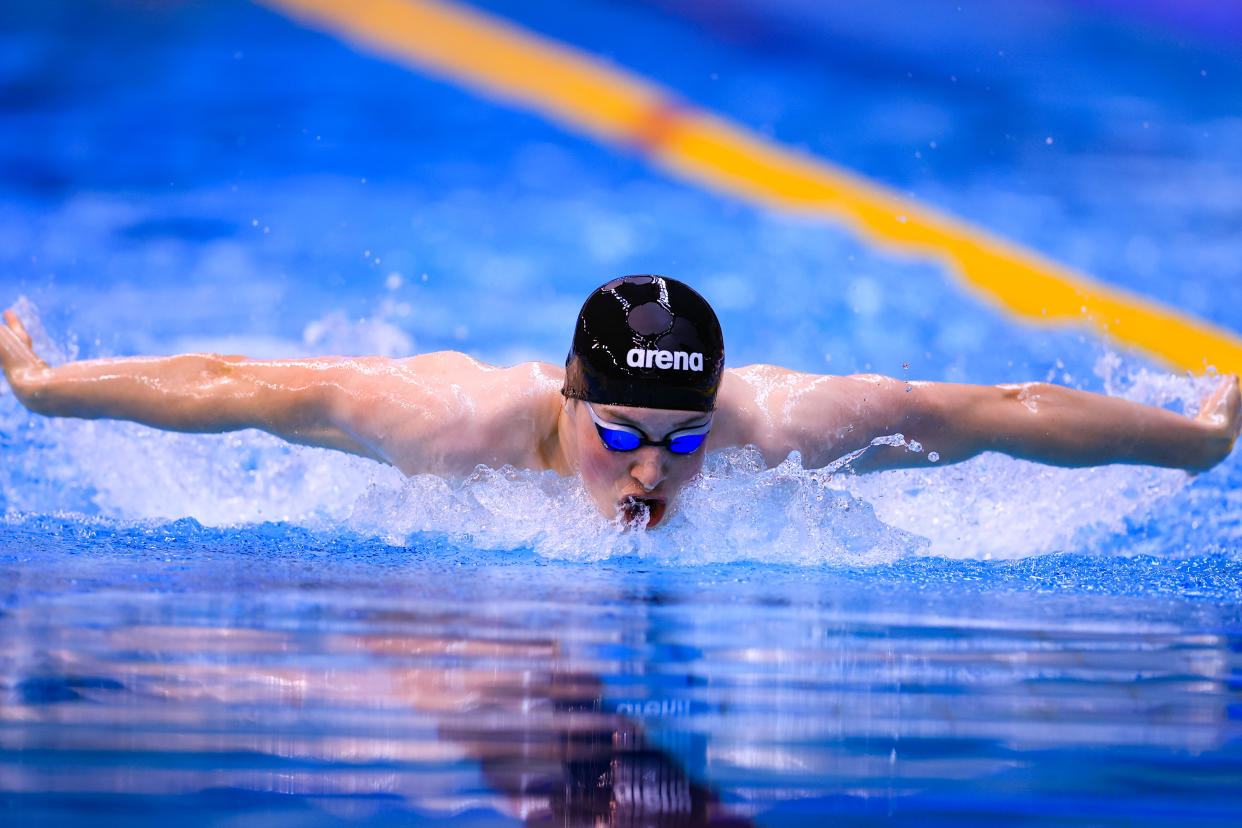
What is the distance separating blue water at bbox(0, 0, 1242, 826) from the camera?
1215mm

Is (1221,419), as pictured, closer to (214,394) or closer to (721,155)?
(214,394)

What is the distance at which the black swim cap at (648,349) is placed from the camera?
2646mm

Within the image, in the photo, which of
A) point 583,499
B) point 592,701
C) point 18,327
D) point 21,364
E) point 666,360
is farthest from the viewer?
point 18,327

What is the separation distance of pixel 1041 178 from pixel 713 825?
6310 millimetres

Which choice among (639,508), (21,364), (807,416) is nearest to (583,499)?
(639,508)

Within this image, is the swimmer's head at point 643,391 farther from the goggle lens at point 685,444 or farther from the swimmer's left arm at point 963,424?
the swimmer's left arm at point 963,424

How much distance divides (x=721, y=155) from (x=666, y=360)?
447 centimetres

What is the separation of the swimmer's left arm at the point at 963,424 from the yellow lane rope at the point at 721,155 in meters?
2.77

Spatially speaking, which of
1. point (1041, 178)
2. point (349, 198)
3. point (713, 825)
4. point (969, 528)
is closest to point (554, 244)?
point (349, 198)

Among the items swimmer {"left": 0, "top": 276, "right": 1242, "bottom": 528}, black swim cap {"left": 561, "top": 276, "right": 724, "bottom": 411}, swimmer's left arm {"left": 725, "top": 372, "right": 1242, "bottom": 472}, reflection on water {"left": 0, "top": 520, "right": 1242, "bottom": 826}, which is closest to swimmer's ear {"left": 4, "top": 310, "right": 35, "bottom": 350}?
swimmer {"left": 0, "top": 276, "right": 1242, "bottom": 528}

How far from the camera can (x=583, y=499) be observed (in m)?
2.90

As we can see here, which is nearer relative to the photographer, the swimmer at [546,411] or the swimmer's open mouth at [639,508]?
the swimmer's open mouth at [639,508]

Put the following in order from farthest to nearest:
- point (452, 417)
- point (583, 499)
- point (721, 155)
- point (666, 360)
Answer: point (721, 155), point (452, 417), point (583, 499), point (666, 360)

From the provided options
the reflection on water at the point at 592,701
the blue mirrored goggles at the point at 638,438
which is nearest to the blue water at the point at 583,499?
the reflection on water at the point at 592,701
